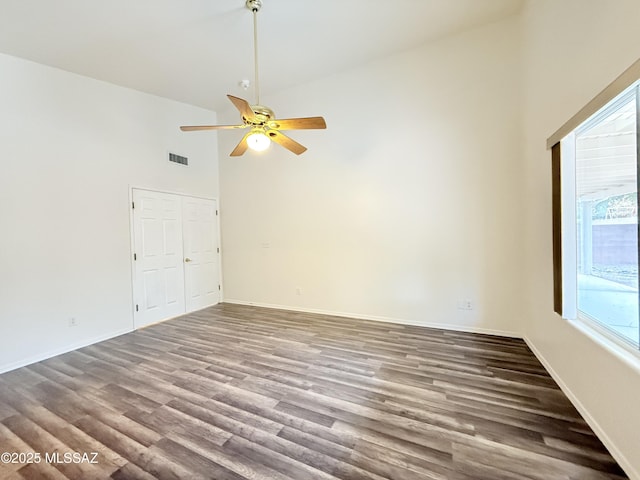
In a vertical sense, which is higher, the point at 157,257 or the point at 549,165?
the point at 549,165

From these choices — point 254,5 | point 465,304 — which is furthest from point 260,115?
point 465,304

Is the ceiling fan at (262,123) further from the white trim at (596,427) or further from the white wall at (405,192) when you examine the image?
the white trim at (596,427)

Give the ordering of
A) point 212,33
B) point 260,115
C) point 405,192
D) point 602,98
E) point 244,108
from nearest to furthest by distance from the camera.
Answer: point 602,98 < point 244,108 < point 260,115 < point 212,33 < point 405,192

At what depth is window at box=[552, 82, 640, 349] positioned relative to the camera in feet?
5.16

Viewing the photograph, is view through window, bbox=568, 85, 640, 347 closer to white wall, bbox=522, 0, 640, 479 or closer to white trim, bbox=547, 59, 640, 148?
white trim, bbox=547, 59, 640, 148

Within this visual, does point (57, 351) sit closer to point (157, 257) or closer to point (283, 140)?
point (157, 257)

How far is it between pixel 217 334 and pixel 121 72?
3756mm

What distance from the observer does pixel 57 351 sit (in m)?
3.31

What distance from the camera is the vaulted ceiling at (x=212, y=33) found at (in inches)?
107

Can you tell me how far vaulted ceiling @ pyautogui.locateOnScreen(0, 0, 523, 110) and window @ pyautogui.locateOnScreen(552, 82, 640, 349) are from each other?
2.06 meters

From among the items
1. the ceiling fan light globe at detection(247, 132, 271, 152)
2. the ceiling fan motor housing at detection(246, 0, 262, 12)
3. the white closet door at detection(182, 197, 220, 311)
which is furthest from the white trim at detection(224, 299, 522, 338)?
the ceiling fan motor housing at detection(246, 0, 262, 12)

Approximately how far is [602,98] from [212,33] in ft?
11.8

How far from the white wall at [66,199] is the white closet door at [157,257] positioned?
155 mm

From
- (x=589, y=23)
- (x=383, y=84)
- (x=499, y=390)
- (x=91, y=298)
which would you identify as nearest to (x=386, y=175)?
(x=383, y=84)
